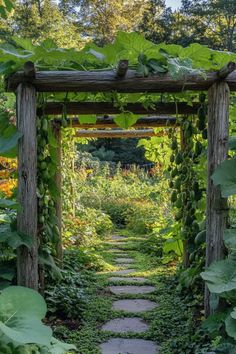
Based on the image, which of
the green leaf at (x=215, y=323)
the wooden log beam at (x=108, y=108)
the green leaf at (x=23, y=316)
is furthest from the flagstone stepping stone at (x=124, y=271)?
the green leaf at (x=23, y=316)

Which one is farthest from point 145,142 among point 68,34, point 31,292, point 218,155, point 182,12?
point 182,12

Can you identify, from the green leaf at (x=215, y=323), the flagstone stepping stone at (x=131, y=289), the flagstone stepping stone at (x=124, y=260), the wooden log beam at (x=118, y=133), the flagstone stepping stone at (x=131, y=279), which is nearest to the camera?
the green leaf at (x=215, y=323)

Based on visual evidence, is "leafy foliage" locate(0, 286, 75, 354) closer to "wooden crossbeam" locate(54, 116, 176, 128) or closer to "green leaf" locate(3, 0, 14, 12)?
"green leaf" locate(3, 0, 14, 12)

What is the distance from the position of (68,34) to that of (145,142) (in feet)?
34.4

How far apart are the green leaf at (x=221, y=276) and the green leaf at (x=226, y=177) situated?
A: 0.39 metres

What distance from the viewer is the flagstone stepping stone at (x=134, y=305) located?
4.25 m

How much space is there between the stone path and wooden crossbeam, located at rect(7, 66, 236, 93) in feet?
5.89

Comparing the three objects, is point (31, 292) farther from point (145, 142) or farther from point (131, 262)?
point (131, 262)

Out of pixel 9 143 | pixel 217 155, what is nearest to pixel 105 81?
pixel 9 143

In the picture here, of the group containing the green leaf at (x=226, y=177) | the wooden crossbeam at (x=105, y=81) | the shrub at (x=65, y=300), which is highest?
the wooden crossbeam at (x=105, y=81)

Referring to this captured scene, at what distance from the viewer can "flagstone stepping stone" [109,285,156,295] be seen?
480 centimetres

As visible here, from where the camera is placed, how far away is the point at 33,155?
2.82 meters

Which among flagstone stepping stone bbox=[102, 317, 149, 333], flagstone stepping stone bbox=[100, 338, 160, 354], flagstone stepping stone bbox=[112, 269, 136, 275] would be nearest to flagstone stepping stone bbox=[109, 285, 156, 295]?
flagstone stepping stone bbox=[112, 269, 136, 275]

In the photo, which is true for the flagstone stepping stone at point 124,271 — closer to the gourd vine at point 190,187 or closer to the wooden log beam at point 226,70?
the gourd vine at point 190,187
